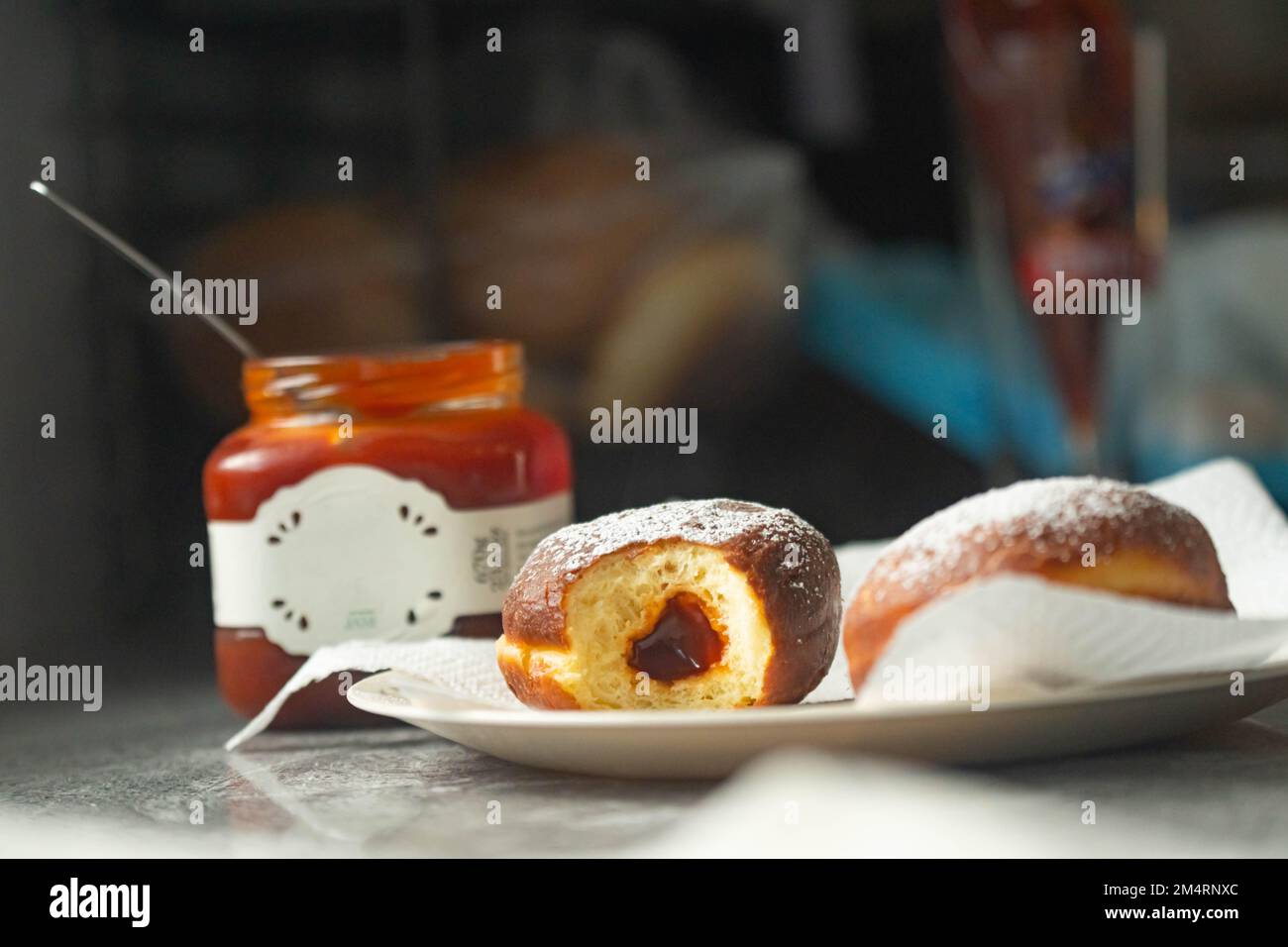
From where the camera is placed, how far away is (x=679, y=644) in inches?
34.0

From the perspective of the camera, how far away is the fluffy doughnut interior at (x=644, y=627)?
86cm

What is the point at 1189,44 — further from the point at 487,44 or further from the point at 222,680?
the point at 222,680

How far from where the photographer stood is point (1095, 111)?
4.86 ft

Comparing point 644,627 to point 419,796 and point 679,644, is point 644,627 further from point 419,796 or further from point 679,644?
point 419,796

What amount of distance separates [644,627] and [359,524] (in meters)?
0.25

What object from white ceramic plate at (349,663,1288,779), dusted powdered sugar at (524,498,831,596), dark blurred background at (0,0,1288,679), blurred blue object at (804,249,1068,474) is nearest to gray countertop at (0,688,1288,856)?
white ceramic plate at (349,663,1288,779)

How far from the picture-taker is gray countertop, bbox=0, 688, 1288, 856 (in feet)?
2.28

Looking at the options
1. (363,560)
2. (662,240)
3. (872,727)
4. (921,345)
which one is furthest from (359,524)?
(921,345)

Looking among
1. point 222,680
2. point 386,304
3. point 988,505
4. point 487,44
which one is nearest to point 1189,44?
point 487,44

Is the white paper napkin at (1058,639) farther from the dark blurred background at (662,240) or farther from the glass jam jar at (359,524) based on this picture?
the dark blurred background at (662,240)

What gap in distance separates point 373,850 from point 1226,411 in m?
1.23

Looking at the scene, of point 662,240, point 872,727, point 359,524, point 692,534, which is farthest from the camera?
point 662,240

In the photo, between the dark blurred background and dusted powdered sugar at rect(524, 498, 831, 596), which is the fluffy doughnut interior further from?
the dark blurred background

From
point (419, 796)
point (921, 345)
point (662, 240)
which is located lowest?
point (419, 796)
